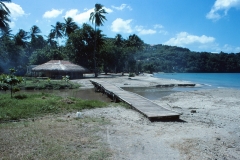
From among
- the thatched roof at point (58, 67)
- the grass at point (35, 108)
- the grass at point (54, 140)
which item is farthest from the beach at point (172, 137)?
the thatched roof at point (58, 67)

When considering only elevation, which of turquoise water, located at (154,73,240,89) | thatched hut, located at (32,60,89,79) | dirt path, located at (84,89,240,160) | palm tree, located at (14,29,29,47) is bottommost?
turquoise water, located at (154,73,240,89)

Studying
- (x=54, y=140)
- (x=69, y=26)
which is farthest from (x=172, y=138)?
(x=69, y=26)

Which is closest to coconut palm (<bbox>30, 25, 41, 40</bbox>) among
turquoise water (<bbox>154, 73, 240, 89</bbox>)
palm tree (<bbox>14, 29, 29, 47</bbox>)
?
palm tree (<bbox>14, 29, 29, 47</bbox>)

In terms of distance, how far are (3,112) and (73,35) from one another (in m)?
39.2

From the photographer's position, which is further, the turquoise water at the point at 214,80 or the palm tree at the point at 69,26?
the palm tree at the point at 69,26

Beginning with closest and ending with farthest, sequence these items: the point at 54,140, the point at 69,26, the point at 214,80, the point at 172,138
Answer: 1. the point at 54,140
2. the point at 172,138
3. the point at 69,26
4. the point at 214,80

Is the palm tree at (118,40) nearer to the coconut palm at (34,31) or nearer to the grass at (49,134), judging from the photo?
the coconut palm at (34,31)

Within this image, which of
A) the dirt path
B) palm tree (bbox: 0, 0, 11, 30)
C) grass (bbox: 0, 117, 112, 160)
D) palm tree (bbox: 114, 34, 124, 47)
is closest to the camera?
grass (bbox: 0, 117, 112, 160)

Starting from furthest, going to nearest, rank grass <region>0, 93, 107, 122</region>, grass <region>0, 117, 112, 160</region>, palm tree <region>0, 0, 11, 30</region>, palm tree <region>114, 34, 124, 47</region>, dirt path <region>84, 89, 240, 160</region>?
1. palm tree <region>114, 34, 124, 47</region>
2. palm tree <region>0, 0, 11, 30</region>
3. grass <region>0, 93, 107, 122</region>
4. dirt path <region>84, 89, 240, 160</region>
5. grass <region>0, 117, 112, 160</region>

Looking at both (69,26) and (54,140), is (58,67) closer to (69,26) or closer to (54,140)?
(69,26)

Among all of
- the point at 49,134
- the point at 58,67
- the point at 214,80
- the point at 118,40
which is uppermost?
the point at 118,40

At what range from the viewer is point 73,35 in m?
47.2

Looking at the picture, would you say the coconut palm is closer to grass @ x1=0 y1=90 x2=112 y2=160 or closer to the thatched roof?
the thatched roof

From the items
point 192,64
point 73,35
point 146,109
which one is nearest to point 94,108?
point 146,109
